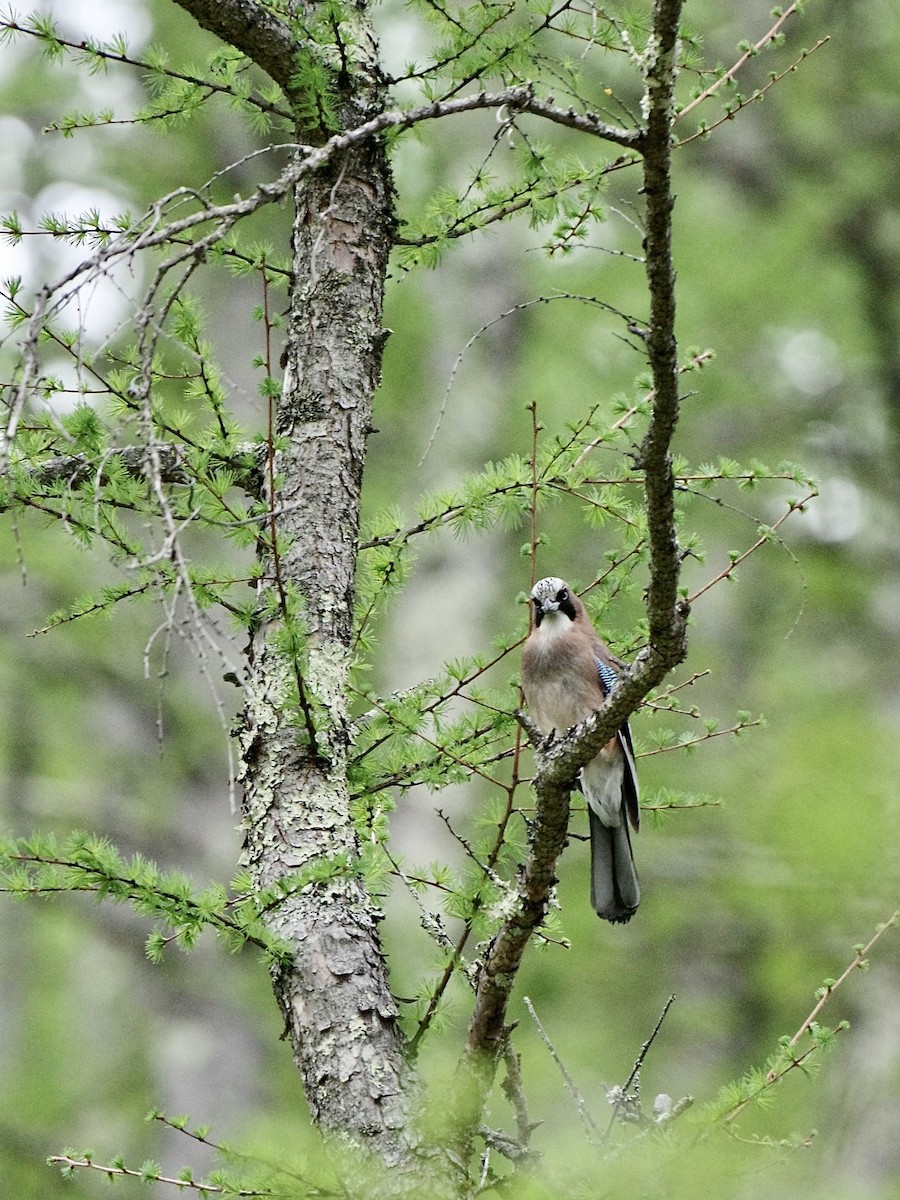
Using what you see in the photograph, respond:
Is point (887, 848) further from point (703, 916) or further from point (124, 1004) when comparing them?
point (124, 1004)

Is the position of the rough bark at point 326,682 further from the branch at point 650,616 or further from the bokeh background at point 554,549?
the bokeh background at point 554,549

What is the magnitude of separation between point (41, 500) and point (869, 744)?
7.19ft

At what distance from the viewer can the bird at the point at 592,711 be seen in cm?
501

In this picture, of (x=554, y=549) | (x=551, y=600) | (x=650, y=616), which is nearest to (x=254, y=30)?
(x=650, y=616)

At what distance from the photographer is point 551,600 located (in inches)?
205

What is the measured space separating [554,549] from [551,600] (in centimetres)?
450

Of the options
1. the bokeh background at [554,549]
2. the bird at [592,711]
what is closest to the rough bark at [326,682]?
the bird at [592,711]

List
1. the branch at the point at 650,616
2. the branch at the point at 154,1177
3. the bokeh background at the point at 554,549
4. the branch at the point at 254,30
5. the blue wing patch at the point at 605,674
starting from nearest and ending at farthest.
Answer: the branch at the point at 650,616
the branch at the point at 154,1177
the branch at the point at 254,30
the blue wing patch at the point at 605,674
the bokeh background at the point at 554,549

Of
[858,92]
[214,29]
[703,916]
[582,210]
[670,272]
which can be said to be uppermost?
[858,92]

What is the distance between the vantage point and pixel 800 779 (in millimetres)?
2246

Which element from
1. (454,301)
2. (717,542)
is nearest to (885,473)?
(717,542)

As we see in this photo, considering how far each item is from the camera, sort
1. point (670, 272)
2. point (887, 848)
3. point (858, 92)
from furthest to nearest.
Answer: point (858, 92), point (670, 272), point (887, 848)

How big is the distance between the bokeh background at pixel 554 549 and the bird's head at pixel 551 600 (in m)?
3.54

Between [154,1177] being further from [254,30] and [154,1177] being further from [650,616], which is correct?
[254,30]
